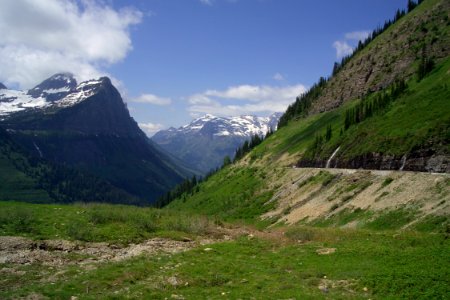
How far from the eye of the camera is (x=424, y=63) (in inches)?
4697

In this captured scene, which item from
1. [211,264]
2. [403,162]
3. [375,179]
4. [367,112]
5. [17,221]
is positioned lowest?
[211,264]

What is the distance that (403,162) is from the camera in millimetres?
62000

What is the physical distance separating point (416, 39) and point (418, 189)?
119 m

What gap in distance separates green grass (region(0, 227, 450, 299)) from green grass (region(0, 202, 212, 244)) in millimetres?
10106

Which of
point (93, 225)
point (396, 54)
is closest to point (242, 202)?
point (93, 225)

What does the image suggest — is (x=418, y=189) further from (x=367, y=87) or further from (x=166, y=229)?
(x=367, y=87)

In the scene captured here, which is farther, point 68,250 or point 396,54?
point 396,54

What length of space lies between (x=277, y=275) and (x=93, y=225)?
1069 inches

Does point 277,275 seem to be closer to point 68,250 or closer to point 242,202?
point 68,250

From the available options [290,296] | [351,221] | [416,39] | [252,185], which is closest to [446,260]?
[290,296]

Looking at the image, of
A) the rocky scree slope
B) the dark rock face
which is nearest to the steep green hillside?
the rocky scree slope

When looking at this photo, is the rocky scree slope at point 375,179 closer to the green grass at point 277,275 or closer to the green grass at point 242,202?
the green grass at point 242,202

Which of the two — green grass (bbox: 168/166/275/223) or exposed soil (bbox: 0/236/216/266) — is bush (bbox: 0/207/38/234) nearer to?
exposed soil (bbox: 0/236/216/266)

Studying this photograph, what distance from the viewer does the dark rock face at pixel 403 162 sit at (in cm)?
5353
